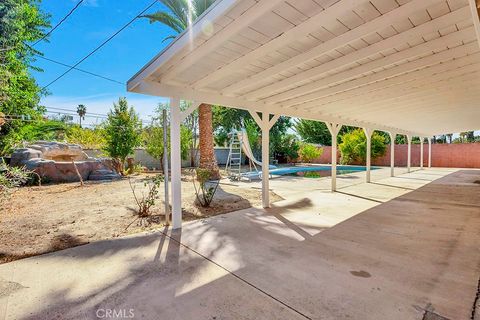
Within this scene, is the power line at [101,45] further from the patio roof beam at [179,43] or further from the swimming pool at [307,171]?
the swimming pool at [307,171]

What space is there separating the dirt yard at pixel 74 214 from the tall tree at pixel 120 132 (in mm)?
3557

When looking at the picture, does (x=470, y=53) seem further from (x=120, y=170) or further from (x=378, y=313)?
A: (x=120, y=170)

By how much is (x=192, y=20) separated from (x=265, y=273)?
348 inches

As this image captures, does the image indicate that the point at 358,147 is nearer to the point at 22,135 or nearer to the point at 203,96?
the point at 203,96

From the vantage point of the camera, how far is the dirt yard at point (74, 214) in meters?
3.46

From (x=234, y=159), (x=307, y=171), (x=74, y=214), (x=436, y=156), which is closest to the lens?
(x=74, y=214)

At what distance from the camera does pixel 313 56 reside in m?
3.15

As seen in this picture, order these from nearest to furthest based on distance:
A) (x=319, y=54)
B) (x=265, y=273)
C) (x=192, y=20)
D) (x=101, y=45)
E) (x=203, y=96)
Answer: (x=265, y=273), (x=319, y=54), (x=203, y=96), (x=101, y=45), (x=192, y=20)

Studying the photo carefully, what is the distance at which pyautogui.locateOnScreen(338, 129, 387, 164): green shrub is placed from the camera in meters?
17.8

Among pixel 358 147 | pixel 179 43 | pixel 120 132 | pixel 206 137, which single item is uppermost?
pixel 179 43

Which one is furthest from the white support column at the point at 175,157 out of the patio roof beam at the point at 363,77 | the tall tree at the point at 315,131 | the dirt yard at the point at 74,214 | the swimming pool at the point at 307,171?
the tall tree at the point at 315,131

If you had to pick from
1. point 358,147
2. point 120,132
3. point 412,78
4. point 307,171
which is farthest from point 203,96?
point 358,147

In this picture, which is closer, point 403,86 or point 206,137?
point 403,86

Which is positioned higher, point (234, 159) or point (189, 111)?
point (189, 111)
